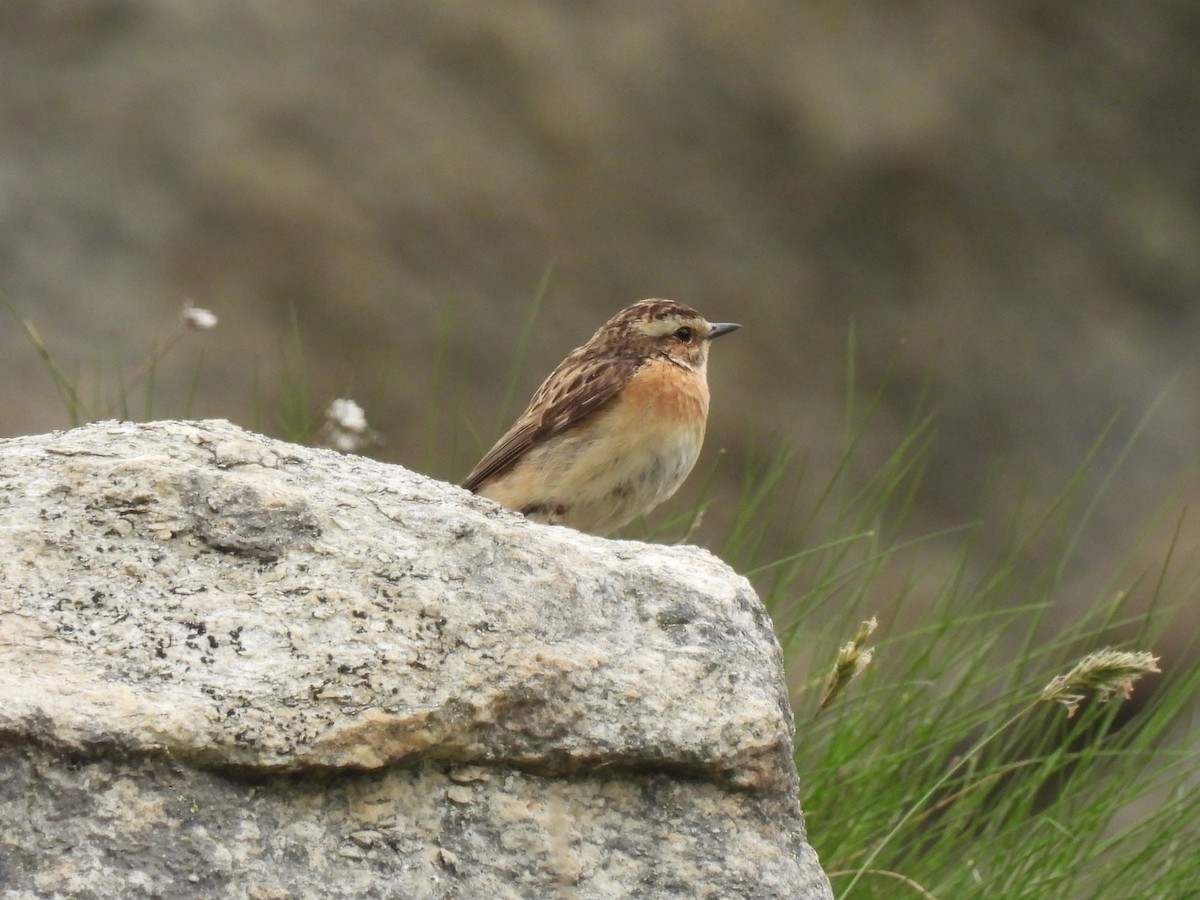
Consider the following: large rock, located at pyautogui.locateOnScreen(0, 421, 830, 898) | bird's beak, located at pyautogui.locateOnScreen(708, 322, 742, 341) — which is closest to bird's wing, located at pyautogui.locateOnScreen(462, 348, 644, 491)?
bird's beak, located at pyautogui.locateOnScreen(708, 322, 742, 341)

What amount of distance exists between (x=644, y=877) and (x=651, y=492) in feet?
8.29

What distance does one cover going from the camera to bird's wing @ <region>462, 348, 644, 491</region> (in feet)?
16.3

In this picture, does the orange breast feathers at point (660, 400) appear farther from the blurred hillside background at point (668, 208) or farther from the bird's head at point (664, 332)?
the blurred hillside background at point (668, 208)

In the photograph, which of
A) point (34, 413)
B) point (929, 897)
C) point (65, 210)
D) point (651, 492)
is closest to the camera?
point (929, 897)

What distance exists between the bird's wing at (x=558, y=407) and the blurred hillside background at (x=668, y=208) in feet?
11.1

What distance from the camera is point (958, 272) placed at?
33.9 ft

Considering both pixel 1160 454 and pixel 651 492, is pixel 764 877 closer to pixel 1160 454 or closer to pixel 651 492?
pixel 651 492

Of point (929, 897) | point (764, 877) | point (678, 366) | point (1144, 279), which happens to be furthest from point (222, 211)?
point (764, 877)

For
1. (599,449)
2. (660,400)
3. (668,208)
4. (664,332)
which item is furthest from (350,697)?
(668,208)

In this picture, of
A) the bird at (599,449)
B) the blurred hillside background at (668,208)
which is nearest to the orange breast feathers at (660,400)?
the bird at (599,449)

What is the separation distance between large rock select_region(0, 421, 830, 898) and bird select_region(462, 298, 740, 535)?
2041 millimetres

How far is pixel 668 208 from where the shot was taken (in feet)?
32.8

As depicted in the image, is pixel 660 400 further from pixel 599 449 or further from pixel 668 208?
pixel 668 208

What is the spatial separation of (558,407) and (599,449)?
0.60ft
